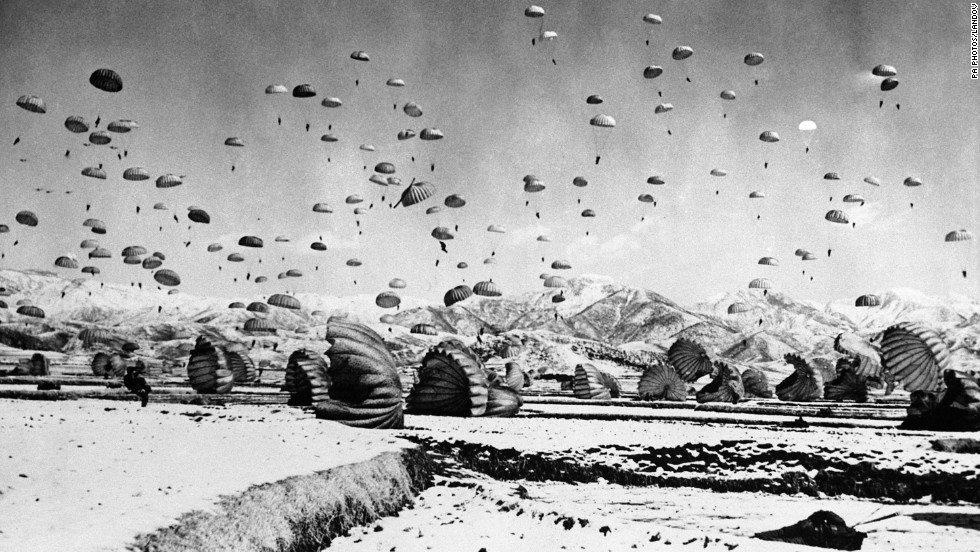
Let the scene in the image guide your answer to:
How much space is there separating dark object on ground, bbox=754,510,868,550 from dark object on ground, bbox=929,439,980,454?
13137 millimetres

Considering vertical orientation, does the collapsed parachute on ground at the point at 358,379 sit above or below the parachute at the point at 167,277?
below

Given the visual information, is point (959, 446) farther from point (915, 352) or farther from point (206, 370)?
point (206, 370)

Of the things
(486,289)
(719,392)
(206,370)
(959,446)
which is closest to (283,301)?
(206,370)

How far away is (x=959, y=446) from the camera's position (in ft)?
68.8

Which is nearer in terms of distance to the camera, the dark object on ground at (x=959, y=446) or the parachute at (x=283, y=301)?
the dark object on ground at (x=959, y=446)

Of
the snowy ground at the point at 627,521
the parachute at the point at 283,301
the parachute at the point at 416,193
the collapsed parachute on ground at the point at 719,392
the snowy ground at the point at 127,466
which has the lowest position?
the snowy ground at the point at 627,521

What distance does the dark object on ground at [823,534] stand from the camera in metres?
9.86

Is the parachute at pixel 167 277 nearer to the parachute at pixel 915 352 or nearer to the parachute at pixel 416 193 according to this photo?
the parachute at pixel 416 193

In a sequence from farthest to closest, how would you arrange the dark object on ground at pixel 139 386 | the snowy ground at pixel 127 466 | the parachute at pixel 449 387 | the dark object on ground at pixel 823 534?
the parachute at pixel 449 387
the dark object on ground at pixel 139 386
the dark object on ground at pixel 823 534
the snowy ground at pixel 127 466

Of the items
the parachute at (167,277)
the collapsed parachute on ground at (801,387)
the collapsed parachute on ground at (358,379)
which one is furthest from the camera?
the collapsed parachute on ground at (801,387)

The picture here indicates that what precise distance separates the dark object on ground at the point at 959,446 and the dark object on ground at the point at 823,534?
13.1 m

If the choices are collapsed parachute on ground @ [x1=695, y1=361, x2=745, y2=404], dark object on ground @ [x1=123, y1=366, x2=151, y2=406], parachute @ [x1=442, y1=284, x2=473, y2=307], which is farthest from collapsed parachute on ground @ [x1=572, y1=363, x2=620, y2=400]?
dark object on ground @ [x1=123, y1=366, x2=151, y2=406]

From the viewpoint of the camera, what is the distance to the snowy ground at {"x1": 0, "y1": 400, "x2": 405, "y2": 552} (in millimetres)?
6324

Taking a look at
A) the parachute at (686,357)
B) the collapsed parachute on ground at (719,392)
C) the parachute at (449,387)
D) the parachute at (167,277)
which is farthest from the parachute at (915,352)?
the parachute at (167,277)
